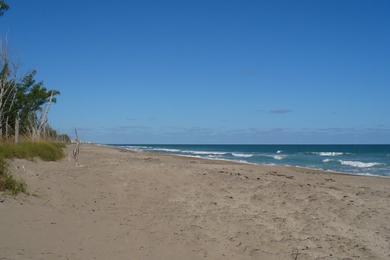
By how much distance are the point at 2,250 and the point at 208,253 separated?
2.78m

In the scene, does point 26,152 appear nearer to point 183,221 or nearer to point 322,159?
point 183,221

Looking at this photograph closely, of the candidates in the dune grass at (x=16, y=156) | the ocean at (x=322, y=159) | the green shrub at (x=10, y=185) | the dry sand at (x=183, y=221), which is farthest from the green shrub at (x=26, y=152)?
the ocean at (x=322, y=159)

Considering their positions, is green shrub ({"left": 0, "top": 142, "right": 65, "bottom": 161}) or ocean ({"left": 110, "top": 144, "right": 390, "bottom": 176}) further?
ocean ({"left": 110, "top": 144, "right": 390, "bottom": 176})

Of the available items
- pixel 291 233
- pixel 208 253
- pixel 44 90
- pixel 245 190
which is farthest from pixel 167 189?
pixel 44 90

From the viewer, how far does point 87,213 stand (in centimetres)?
850

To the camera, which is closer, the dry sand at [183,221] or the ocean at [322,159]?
the dry sand at [183,221]

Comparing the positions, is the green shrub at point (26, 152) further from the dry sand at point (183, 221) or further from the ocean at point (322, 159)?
the ocean at point (322, 159)

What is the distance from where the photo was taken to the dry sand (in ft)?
21.1

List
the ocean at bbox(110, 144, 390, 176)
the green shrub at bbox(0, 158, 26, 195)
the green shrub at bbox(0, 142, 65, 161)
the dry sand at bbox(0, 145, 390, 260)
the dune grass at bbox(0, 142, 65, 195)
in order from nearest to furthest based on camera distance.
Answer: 1. the dry sand at bbox(0, 145, 390, 260)
2. the green shrub at bbox(0, 158, 26, 195)
3. the dune grass at bbox(0, 142, 65, 195)
4. the green shrub at bbox(0, 142, 65, 161)
5. the ocean at bbox(110, 144, 390, 176)

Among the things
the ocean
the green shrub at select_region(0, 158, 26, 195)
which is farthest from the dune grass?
the ocean

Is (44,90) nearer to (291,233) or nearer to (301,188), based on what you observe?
(301,188)

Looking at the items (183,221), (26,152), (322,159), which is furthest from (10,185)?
(322,159)

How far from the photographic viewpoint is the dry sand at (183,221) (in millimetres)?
6426

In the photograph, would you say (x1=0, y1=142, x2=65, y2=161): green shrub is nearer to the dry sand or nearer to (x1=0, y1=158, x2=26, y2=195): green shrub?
the dry sand
